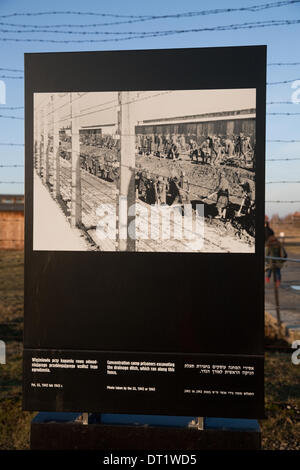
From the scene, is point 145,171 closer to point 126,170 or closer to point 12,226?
point 126,170

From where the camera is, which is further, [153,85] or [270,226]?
[270,226]

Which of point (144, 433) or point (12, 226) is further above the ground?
point (12, 226)

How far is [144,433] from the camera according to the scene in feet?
6.98

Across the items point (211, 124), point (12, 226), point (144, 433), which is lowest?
point (144, 433)

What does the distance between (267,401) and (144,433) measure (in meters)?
1.57

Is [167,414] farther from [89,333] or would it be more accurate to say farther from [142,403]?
[89,333]

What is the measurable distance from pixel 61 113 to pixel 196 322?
51.9 inches

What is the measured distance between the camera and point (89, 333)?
85.0 inches

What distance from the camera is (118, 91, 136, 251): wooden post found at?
6.98 feet

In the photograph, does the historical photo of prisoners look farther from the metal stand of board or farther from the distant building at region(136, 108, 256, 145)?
the metal stand of board

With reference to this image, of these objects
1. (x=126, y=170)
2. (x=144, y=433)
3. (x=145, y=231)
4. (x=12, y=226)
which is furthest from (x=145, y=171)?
(x=12, y=226)

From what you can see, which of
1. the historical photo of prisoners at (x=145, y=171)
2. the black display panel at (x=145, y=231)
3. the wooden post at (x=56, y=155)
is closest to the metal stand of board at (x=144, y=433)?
the black display panel at (x=145, y=231)

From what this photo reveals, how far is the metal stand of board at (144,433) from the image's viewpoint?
209cm
